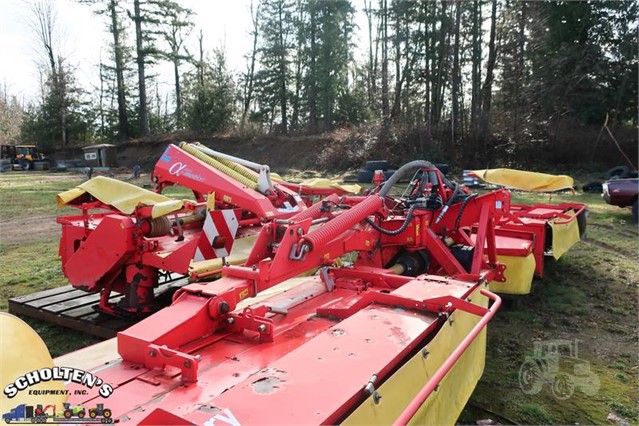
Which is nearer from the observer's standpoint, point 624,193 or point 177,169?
point 177,169

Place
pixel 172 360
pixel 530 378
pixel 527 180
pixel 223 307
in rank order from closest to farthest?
1. pixel 172 360
2. pixel 223 307
3. pixel 530 378
4. pixel 527 180

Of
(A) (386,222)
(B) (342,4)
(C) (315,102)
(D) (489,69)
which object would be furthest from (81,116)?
(A) (386,222)

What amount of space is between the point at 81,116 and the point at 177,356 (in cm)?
3612

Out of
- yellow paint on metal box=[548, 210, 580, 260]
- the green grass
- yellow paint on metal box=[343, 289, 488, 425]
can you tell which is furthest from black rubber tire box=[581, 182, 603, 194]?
yellow paint on metal box=[343, 289, 488, 425]

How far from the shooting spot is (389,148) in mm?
21438

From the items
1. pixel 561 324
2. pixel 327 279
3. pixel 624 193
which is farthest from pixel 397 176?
pixel 624 193

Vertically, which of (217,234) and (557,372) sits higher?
(217,234)

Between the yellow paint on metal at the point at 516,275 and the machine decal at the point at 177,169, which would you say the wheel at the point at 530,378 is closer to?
the yellow paint on metal at the point at 516,275

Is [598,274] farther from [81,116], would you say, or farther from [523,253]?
[81,116]

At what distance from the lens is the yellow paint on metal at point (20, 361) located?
144 centimetres

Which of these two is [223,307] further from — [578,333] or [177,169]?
[578,333]

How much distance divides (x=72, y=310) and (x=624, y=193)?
35.5 ft

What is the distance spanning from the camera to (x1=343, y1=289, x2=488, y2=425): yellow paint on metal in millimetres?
1910

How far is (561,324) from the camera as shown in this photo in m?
4.58
